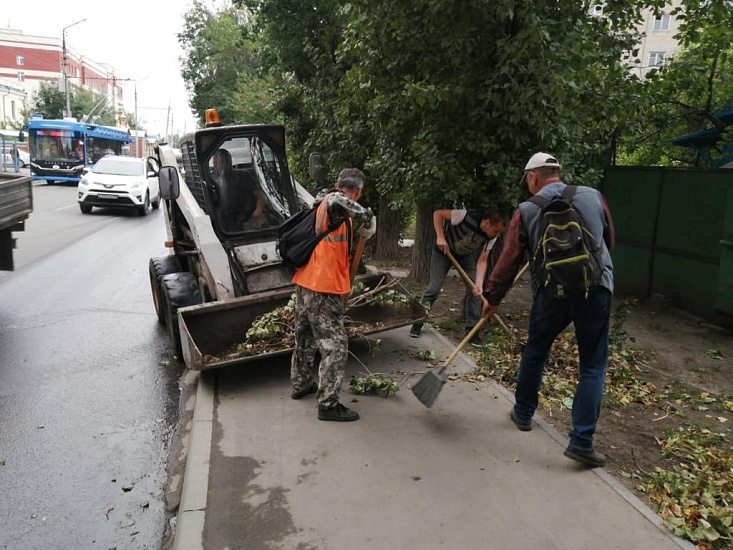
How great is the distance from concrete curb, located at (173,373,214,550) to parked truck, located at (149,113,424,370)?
0.71 meters

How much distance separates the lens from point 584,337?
12.5 feet

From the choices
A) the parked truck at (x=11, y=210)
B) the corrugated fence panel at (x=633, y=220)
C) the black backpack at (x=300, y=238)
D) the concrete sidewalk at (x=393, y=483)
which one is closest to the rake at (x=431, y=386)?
the concrete sidewalk at (x=393, y=483)

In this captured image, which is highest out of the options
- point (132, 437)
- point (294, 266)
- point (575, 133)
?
point (575, 133)

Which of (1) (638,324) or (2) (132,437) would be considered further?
(1) (638,324)

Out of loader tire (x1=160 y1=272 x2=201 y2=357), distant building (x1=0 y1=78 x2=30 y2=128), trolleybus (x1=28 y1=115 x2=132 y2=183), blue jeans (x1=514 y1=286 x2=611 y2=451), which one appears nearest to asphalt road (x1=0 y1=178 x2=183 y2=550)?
loader tire (x1=160 y1=272 x2=201 y2=357)

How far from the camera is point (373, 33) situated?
6.37 metres

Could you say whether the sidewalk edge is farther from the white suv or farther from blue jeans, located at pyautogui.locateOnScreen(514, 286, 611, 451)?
the white suv

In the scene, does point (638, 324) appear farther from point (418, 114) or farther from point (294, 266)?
point (294, 266)

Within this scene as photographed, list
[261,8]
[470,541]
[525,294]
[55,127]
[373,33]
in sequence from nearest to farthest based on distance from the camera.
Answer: [470,541] < [373,33] < [525,294] < [261,8] < [55,127]

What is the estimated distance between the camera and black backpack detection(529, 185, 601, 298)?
358cm

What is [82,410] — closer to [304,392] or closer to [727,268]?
[304,392]

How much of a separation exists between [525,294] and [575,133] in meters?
3.12

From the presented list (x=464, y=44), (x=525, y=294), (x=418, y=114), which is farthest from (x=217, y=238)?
(x=525, y=294)

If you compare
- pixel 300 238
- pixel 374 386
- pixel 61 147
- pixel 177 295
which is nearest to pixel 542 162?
pixel 300 238
